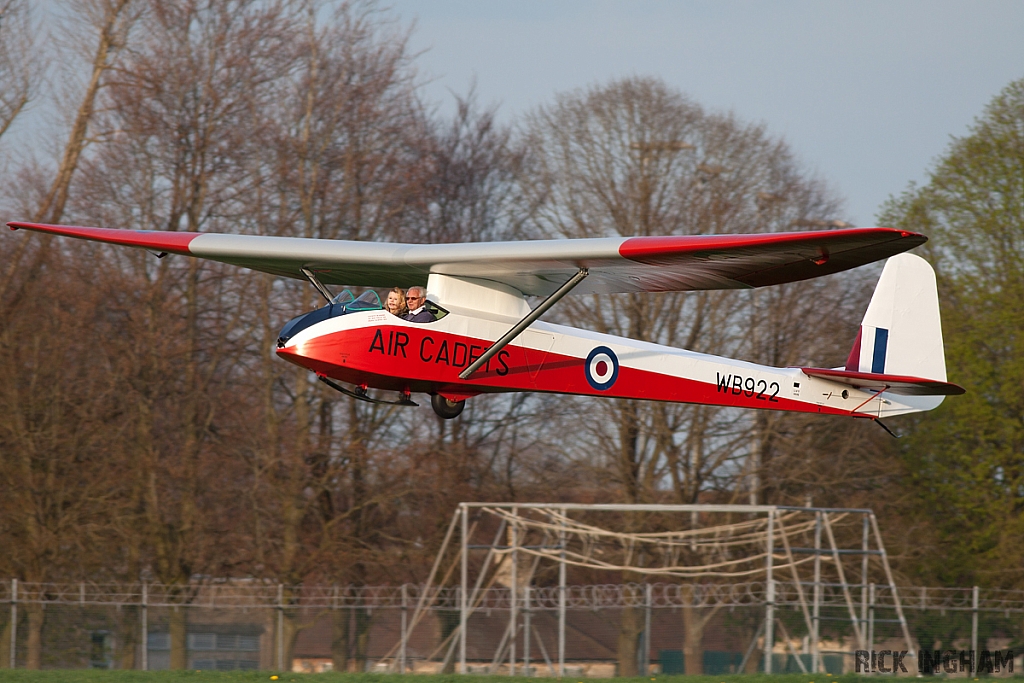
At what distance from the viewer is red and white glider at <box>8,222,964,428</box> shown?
10.8m

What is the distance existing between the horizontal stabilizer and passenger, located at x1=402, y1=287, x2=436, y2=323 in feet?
17.1

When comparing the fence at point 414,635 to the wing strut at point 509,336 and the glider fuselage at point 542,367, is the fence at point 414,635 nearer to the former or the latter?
the glider fuselage at point 542,367

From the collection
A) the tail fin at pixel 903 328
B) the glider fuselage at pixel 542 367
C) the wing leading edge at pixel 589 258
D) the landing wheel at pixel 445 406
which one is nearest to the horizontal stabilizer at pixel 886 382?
the glider fuselage at pixel 542 367

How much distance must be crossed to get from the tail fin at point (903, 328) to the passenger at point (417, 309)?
6155 millimetres

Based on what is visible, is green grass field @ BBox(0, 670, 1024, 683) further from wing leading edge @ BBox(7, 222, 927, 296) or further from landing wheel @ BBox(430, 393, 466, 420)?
wing leading edge @ BBox(7, 222, 927, 296)

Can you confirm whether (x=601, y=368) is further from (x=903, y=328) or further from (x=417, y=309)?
(x=903, y=328)

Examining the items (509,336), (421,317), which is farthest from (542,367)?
(421,317)

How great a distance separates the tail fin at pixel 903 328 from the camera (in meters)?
14.9

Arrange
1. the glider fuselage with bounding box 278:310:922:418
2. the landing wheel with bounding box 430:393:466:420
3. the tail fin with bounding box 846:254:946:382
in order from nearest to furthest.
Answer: the glider fuselage with bounding box 278:310:922:418, the landing wheel with bounding box 430:393:466:420, the tail fin with bounding box 846:254:946:382

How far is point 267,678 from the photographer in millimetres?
14102

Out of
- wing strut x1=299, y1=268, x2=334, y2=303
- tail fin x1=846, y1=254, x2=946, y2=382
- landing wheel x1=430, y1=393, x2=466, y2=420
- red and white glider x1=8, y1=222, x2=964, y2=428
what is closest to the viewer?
red and white glider x1=8, y1=222, x2=964, y2=428

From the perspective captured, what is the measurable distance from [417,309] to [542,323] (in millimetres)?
1715

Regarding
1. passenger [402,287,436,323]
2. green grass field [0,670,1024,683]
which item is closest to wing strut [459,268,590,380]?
passenger [402,287,436,323]

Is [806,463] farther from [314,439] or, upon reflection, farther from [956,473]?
[314,439]
